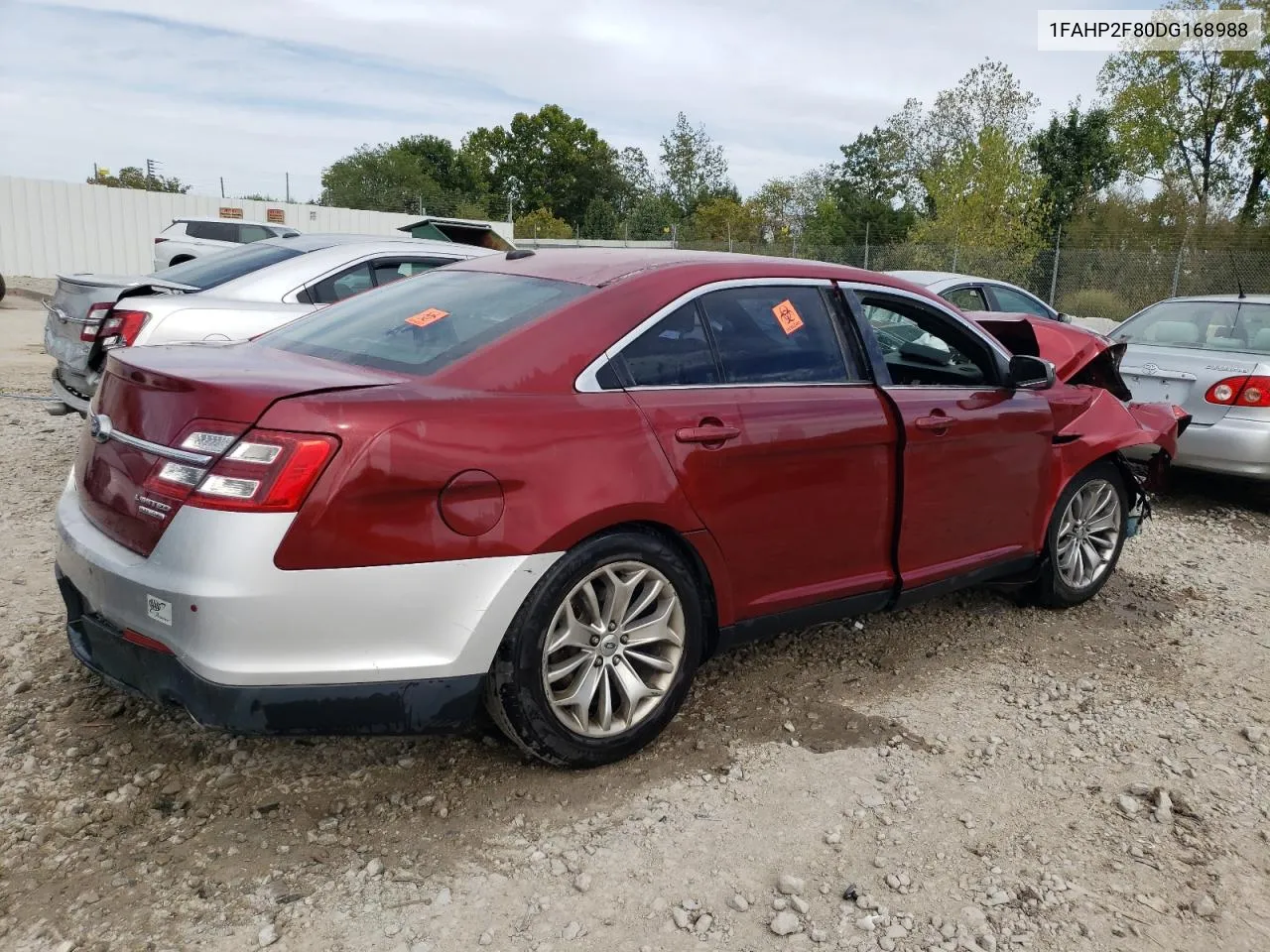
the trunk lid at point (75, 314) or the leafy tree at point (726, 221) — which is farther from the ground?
the leafy tree at point (726, 221)

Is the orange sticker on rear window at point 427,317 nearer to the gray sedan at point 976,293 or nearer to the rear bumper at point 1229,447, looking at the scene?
the rear bumper at point 1229,447

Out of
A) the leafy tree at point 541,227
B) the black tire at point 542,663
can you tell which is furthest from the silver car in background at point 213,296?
the leafy tree at point 541,227

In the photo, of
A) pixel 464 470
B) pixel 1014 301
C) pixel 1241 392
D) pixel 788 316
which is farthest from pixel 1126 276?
pixel 464 470

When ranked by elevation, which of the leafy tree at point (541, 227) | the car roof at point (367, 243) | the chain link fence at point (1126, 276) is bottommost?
the car roof at point (367, 243)

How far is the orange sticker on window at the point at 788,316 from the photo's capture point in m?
3.52

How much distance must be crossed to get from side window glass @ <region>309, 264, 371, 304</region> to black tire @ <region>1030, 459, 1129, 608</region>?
449 centimetres

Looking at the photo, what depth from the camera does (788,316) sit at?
3549mm

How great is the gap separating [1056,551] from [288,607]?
3.51m

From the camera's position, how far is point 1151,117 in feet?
119

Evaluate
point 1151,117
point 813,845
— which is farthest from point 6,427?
point 1151,117

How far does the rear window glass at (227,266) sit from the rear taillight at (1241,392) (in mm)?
6445

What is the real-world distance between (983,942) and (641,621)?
4.09 ft

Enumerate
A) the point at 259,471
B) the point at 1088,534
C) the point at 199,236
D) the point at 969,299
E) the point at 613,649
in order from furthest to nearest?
the point at 199,236 < the point at 969,299 < the point at 1088,534 < the point at 613,649 < the point at 259,471

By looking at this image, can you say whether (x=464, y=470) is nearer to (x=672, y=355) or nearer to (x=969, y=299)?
(x=672, y=355)
